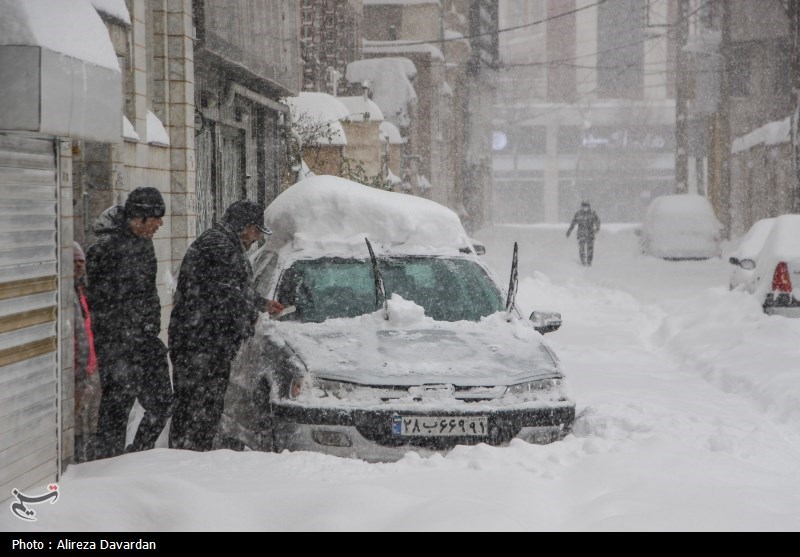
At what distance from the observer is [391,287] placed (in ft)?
22.2

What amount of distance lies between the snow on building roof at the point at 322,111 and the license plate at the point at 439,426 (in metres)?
12.6

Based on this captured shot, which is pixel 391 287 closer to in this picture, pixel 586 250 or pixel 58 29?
pixel 58 29

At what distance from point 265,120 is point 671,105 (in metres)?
53.5

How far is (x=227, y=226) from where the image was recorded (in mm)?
6414

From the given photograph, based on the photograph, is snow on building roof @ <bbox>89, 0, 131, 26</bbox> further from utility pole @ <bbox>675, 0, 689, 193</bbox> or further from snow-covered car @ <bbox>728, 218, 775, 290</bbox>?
utility pole @ <bbox>675, 0, 689, 193</bbox>

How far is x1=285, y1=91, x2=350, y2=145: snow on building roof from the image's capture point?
18000 mm

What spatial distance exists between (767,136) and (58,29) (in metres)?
Answer: 25.6

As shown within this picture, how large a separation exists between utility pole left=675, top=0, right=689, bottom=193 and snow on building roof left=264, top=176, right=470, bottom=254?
2611cm

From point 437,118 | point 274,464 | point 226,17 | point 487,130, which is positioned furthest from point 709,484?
point 487,130

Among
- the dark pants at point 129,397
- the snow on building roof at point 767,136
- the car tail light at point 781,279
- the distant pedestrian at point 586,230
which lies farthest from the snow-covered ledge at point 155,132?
the distant pedestrian at point 586,230

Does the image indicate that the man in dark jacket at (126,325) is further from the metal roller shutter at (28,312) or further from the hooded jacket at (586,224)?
the hooded jacket at (586,224)

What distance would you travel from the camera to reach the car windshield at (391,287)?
662 centimetres

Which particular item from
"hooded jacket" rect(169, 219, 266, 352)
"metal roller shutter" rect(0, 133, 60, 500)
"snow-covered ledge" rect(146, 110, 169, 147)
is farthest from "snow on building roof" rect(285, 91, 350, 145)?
"metal roller shutter" rect(0, 133, 60, 500)

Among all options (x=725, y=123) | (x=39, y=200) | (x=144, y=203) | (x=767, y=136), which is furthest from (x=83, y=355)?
(x=725, y=123)
